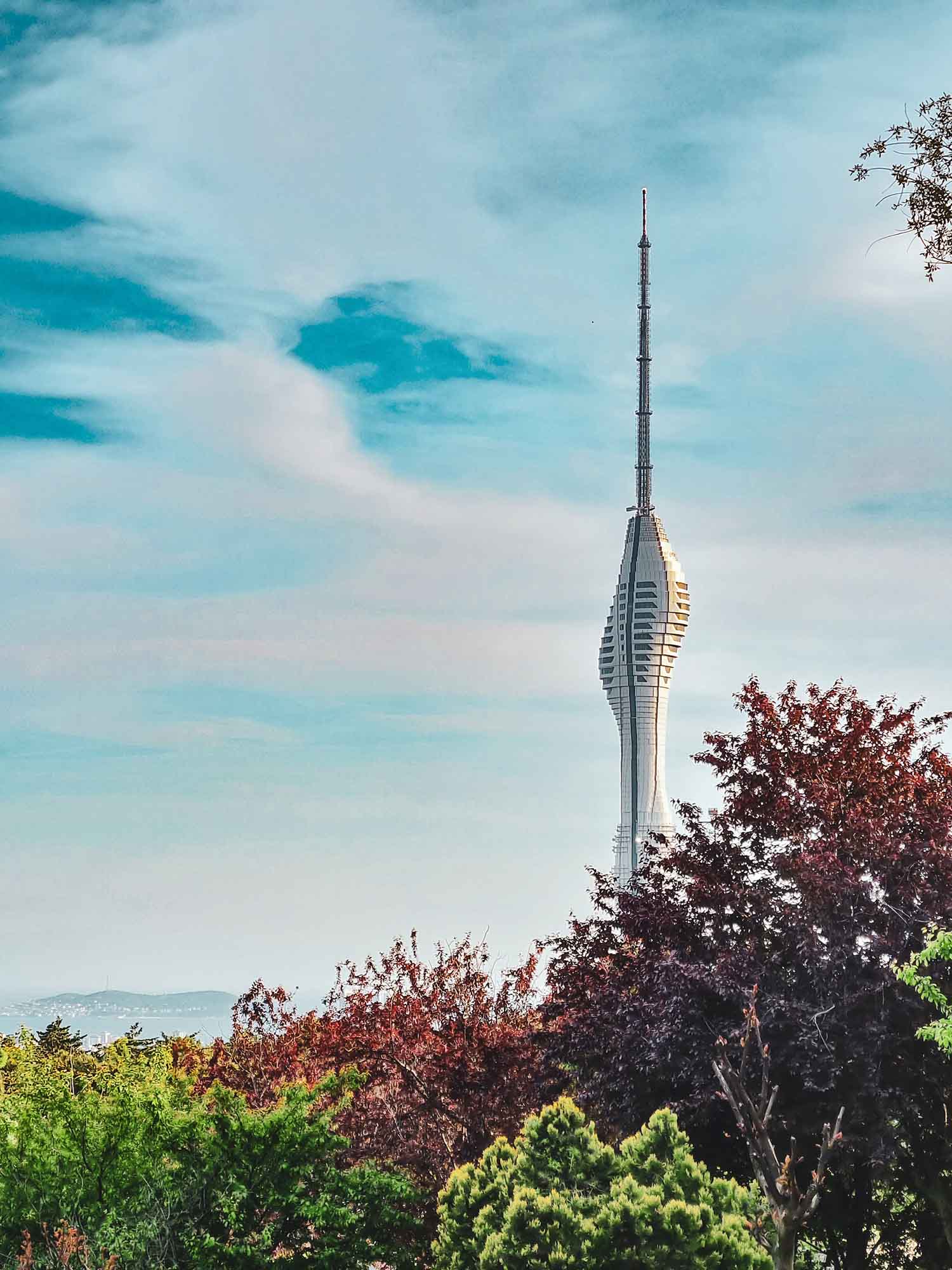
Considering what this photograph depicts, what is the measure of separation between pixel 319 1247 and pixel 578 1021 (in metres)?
3.67

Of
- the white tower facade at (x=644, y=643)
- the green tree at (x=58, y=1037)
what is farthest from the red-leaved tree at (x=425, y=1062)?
the white tower facade at (x=644, y=643)

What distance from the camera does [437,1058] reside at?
55.7ft

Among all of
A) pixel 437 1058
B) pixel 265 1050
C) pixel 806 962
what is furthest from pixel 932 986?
pixel 265 1050

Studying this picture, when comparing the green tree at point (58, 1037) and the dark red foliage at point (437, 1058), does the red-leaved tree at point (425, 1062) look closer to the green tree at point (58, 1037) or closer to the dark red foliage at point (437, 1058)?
the dark red foliage at point (437, 1058)

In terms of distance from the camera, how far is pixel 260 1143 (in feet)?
44.8

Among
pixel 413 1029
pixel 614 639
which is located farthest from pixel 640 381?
pixel 413 1029

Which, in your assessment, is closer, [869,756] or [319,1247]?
[319,1247]

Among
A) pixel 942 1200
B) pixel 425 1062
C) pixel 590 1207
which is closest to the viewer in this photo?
pixel 590 1207

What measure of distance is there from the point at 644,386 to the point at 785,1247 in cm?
15809

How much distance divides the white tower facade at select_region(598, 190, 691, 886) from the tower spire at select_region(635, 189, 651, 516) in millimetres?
76

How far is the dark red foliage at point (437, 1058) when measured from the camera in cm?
1664

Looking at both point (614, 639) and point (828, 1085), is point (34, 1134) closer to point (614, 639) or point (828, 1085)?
point (828, 1085)

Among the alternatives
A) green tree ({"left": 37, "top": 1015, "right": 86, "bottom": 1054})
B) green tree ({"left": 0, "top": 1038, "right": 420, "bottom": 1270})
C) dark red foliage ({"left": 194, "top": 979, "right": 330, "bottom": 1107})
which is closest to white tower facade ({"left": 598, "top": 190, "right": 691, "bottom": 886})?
green tree ({"left": 37, "top": 1015, "right": 86, "bottom": 1054})

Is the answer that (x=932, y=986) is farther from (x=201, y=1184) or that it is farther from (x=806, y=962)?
(x=201, y=1184)
